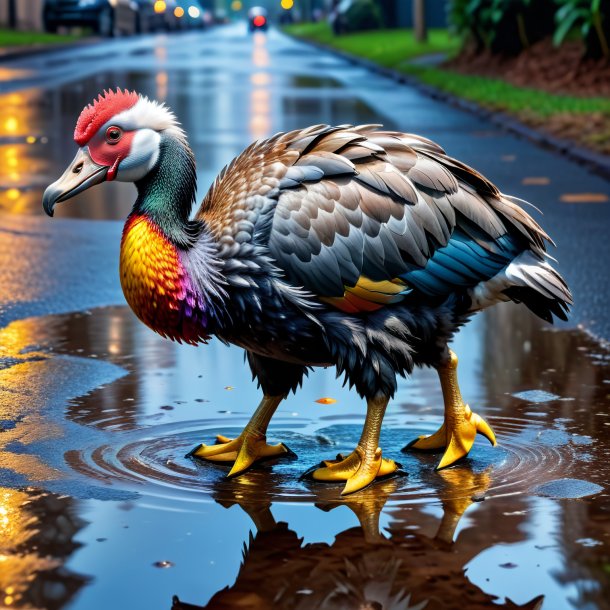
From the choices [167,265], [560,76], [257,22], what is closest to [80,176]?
[167,265]

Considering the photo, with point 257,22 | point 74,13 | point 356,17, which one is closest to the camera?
→ point 74,13

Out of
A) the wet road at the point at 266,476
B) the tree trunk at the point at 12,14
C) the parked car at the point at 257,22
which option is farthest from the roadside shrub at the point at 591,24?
the parked car at the point at 257,22

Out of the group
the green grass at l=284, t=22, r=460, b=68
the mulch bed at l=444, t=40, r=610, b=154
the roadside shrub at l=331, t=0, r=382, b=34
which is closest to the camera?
the mulch bed at l=444, t=40, r=610, b=154

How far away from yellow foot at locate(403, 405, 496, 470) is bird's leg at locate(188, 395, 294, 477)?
0.49 meters

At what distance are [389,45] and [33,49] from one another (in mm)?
10642

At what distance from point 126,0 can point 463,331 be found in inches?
2084

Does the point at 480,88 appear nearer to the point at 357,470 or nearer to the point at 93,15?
the point at 357,470

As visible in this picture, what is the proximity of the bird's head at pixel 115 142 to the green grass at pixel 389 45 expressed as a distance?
25.5 meters

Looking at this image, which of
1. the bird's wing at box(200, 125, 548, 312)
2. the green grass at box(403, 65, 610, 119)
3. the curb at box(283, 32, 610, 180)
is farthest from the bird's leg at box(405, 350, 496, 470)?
the green grass at box(403, 65, 610, 119)

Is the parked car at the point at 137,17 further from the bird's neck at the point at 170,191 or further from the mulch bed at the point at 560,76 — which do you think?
the bird's neck at the point at 170,191

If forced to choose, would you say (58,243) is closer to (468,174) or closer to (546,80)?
(468,174)

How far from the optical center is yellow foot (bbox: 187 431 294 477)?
4.95 meters

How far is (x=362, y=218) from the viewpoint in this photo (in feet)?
15.2

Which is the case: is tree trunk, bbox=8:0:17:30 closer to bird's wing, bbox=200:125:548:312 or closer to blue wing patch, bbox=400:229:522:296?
bird's wing, bbox=200:125:548:312
